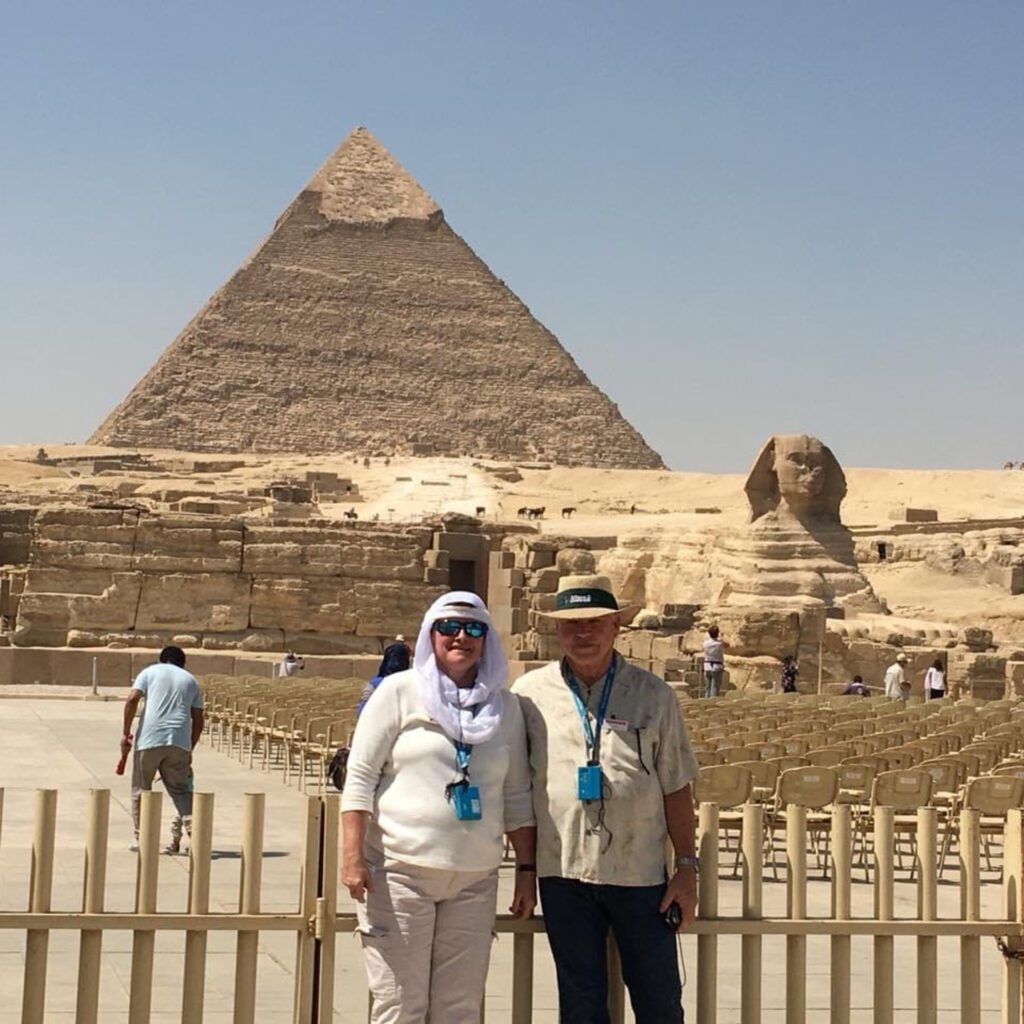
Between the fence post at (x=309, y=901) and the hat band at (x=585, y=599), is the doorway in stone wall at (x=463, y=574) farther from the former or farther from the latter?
the fence post at (x=309, y=901)

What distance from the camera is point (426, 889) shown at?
3.39 m

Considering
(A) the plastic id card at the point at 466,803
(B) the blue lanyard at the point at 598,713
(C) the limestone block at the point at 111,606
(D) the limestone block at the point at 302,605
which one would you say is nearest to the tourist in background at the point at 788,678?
(D) the limestone block at the point at 302,605

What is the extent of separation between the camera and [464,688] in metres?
3.51

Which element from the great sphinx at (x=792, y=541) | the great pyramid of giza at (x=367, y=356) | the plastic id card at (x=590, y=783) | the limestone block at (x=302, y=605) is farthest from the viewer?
the great pyramid of giza at (x=367, y=356)

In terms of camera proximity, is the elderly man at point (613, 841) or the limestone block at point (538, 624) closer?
the elderly man at point (613, 841)

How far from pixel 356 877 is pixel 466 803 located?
0.23 m

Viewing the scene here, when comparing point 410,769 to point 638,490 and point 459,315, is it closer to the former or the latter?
point 638,490

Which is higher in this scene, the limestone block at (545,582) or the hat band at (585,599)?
the limestone block at (545,582)

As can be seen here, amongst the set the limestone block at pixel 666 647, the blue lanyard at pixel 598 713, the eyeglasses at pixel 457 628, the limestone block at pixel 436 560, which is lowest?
the blue lanyard at pixel 598 713

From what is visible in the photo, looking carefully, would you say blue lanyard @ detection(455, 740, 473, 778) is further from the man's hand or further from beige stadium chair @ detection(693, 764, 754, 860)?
beige stadium chair @ detection(693, 764, 754, 860)

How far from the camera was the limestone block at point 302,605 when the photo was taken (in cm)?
1628

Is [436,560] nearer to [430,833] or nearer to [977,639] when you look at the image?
[977,639]

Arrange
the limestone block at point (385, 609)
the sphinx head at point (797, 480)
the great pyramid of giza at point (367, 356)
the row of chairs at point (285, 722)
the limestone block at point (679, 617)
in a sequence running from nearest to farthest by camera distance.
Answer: the row of chairs at point (285, 722) < the limestone block at point (385, 609) < the limestone block at point (679, 617) < the sphinx head at point (797, 480) < the great pyramid of giza at point (367, 356)

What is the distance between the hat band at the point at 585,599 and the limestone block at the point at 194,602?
41.4 feet
